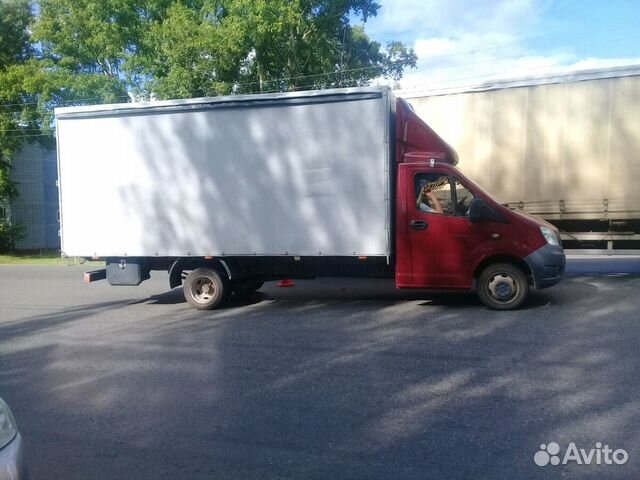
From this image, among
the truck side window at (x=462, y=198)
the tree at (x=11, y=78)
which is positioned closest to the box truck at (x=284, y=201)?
the truck side window at (x=462, y=198)

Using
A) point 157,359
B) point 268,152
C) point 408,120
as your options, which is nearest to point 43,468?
point 157,359

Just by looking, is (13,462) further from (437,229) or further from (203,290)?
(203,290)

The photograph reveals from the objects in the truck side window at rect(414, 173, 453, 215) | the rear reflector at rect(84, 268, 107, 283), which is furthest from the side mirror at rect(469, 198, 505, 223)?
the rear reflector at rect(84, 268, 107, 283)

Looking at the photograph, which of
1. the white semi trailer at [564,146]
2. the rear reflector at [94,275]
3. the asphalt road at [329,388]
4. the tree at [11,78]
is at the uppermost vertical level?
the tree at [11,78]

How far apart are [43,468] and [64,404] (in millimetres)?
1372

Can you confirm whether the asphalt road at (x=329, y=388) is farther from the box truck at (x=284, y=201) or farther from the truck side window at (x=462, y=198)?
the truck side window at (x=462, y=198)

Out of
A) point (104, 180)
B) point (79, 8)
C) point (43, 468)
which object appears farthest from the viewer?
point (79, 8)

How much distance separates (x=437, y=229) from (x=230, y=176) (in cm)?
333

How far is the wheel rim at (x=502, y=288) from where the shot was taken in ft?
28.1

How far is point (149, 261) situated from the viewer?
32.0ft

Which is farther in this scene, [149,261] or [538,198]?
[538,198]

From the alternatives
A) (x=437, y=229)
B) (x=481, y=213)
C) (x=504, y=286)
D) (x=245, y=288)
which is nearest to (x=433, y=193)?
(x=437, y=229)

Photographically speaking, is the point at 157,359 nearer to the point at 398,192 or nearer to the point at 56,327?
the point at 56,327

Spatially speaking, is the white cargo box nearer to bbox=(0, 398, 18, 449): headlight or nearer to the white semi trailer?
the white semi trailer
